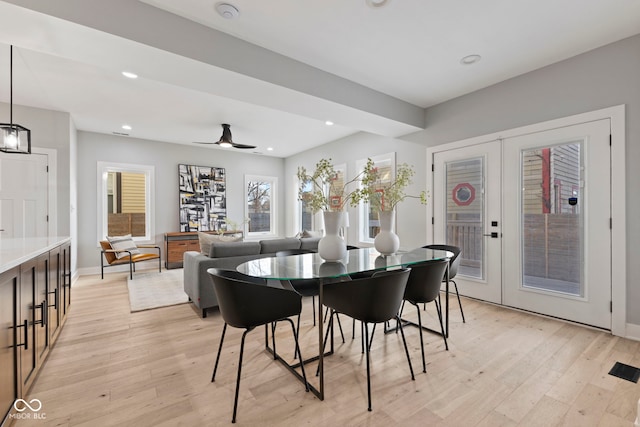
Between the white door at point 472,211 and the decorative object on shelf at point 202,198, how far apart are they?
5.05 metres

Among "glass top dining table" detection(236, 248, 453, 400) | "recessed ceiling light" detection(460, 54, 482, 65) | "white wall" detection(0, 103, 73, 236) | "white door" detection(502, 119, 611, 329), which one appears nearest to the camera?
"glass top dining table" detection(236, 248, 453, 400)

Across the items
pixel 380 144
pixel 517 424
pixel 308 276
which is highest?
pixel 380 144

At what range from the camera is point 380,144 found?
17.1 feet

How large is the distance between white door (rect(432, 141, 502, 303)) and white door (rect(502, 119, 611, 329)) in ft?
0.42

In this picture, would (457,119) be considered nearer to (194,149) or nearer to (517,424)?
(517,424)

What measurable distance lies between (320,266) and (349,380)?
83 centimetres

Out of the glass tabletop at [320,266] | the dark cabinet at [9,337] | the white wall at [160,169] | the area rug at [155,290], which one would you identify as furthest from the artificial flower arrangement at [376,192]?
the white wall at [160,169]

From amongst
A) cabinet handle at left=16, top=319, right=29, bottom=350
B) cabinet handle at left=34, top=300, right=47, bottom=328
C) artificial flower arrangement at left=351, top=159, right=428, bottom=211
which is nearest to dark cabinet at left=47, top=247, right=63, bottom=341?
cabinet handle at left=34, top=300, right=47, bottom=328

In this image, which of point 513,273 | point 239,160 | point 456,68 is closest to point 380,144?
point 456,68

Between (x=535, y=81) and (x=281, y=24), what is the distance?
2.88m

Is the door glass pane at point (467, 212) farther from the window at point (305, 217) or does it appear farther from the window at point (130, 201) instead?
the window at point (130, 201)

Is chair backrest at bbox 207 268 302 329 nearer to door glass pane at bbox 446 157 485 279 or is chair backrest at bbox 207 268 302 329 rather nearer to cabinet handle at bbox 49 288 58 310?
cabinet handle at bbox 49 288 58 310

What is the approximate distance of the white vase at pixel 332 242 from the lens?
7.68ft

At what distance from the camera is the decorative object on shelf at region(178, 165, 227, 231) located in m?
6.62
